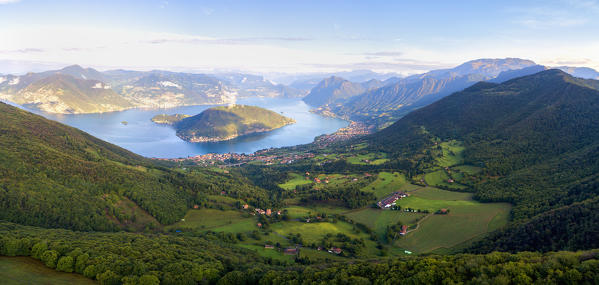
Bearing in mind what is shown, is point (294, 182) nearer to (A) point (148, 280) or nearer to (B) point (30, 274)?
(A) point (148, 280)

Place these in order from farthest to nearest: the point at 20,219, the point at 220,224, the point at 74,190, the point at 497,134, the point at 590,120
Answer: the point at 497,134 → the point at 590,120 → the point at 220,224 → the point at 74,190 → the point at 20,219

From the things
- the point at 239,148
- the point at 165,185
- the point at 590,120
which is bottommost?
the point at 239,148

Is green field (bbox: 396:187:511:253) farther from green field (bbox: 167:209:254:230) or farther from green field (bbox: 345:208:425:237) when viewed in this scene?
green field (bbox: 167:209:254:230)

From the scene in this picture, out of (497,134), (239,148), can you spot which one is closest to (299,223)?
(497,134)

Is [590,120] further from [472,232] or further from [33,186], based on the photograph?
[33,186]

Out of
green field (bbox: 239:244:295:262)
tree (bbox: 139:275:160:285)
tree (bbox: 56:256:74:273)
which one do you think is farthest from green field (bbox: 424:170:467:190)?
tree (bbox: 56:256:74:273)

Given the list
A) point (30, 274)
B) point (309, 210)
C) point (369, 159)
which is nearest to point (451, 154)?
point (369, 159)
